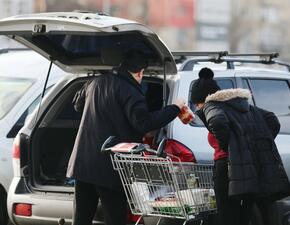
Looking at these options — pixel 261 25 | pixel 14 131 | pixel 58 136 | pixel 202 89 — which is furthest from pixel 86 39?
pixel 261 25

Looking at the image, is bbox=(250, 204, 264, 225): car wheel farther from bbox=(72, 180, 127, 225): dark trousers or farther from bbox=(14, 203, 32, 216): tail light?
bbox=(14, 203, 32, 216): tail light

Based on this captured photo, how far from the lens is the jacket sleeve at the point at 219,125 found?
19.7 ft

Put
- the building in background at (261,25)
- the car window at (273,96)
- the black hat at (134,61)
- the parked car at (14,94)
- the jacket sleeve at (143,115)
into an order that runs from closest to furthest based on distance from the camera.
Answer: the jacket sleeve at (143,115) → the black hat at (134,61) → the car window at (273,96) → the parked car at (14,94) → the building in background at (261,25)

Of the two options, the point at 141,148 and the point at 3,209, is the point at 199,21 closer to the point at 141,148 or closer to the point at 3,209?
the point at 3,209

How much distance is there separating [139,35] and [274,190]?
1.49m

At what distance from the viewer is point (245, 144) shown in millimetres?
6047

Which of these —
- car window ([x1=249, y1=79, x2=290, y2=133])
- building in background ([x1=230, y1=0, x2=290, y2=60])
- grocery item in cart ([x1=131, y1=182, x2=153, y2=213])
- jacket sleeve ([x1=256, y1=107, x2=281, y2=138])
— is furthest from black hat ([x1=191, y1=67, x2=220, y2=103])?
building in background ([x1=230, y1=0, x2=290, y2=60])

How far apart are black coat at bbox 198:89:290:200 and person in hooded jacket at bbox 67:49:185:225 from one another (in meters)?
0.29

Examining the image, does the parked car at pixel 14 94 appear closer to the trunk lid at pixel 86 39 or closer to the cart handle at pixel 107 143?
the trunk lid at pixel 86 39

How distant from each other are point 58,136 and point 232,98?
2.01m

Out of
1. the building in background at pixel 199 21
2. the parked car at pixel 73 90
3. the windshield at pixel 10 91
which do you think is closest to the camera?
the parked car at pixel 73 90

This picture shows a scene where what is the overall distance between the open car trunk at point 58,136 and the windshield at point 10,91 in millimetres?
1513

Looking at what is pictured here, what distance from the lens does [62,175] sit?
7.43 m

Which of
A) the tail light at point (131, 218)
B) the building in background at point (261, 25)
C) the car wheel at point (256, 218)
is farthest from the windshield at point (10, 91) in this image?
the building in background at point (261, 25)
